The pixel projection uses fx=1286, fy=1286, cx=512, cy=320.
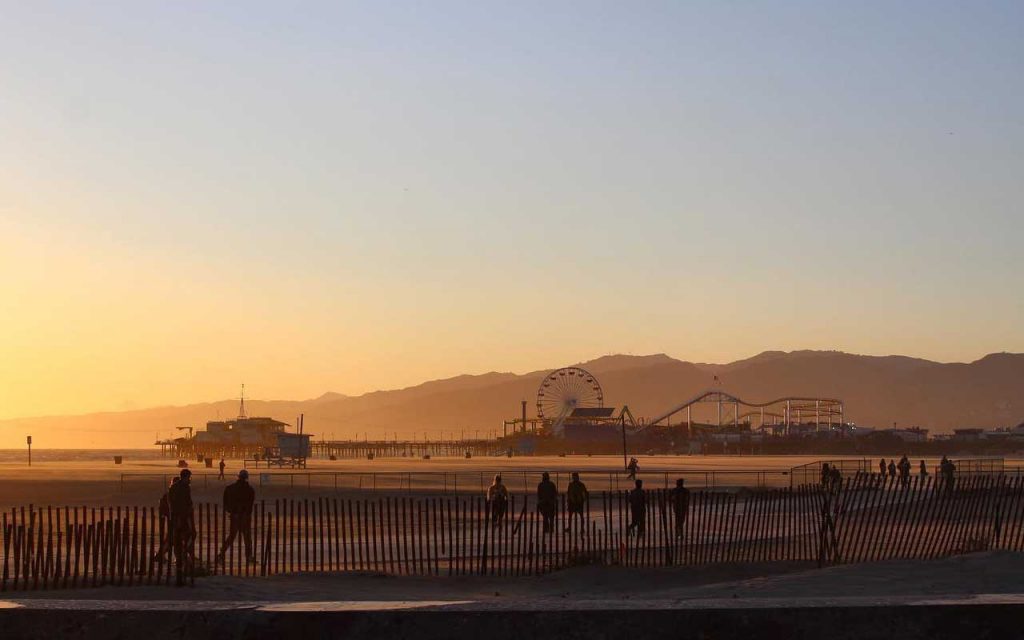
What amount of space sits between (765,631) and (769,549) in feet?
70.9

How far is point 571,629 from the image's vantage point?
136 inches

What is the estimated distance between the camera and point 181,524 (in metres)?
18.4

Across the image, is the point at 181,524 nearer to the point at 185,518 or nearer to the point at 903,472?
the point at 185,518

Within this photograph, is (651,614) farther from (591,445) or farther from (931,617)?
(591,445)

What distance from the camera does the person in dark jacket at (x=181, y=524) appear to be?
17775 millimetres

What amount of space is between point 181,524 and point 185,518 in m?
Result: 0.38

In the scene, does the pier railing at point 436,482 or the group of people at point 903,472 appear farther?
the pier railing at point 436,482

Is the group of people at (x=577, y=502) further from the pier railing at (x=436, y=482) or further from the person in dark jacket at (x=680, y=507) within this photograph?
the pier railing at (x=436, y=482)

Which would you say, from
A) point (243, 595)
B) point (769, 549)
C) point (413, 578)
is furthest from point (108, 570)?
point (769, 549)

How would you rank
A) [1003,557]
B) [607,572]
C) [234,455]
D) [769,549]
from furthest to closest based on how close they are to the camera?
1. [234,455]
2. [769,549]
3. [607,572]
4. [1003,557]

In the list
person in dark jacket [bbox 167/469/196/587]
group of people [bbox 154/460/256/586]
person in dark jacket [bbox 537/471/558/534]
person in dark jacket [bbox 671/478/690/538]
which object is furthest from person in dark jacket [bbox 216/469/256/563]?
person in dark jacket [bbox 671/478/690/538]

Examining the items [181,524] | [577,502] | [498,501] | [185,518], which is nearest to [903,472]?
[577,502]

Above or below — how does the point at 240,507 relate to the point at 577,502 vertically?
above

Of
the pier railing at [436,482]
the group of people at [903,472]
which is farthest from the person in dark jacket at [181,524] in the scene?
the pier railing at [436,482]
